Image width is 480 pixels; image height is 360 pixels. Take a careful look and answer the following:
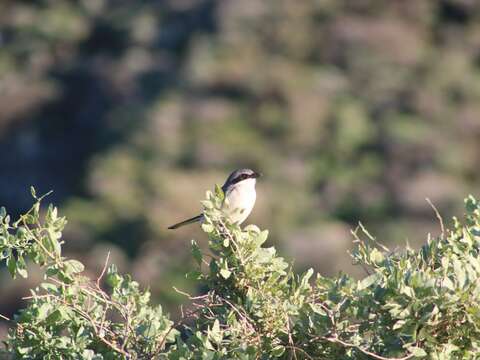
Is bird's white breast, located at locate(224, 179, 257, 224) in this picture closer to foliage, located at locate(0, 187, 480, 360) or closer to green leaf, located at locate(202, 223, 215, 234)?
foliage, located at locate(0, 187, 480, 360)

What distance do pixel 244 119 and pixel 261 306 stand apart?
34.7m

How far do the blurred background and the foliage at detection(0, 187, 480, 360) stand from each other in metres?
21.6

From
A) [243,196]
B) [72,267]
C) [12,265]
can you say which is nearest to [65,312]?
[72,267]

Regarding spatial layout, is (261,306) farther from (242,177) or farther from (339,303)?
(242,177)

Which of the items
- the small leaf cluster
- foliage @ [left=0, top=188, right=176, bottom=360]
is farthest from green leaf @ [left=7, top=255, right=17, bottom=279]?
the small leaf cluster

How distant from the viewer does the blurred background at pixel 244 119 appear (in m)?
32.9

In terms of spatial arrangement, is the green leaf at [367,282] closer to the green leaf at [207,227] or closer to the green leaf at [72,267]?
the green leaf at [207,227]

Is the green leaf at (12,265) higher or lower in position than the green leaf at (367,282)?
higher

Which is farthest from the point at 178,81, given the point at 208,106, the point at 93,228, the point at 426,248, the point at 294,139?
the point at 426,248

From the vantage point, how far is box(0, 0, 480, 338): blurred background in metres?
32.9

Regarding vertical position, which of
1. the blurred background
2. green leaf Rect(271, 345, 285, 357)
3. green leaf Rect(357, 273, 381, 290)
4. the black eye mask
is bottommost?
green leaf Rect(271, 345, 285, 357)

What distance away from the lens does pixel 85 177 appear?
3797 cm

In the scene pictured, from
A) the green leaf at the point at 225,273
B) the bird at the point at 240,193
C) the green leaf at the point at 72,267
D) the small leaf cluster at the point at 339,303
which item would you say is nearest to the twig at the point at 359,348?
the small leaf cluster at the point at 339,303

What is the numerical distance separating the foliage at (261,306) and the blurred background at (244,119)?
21.6 m
